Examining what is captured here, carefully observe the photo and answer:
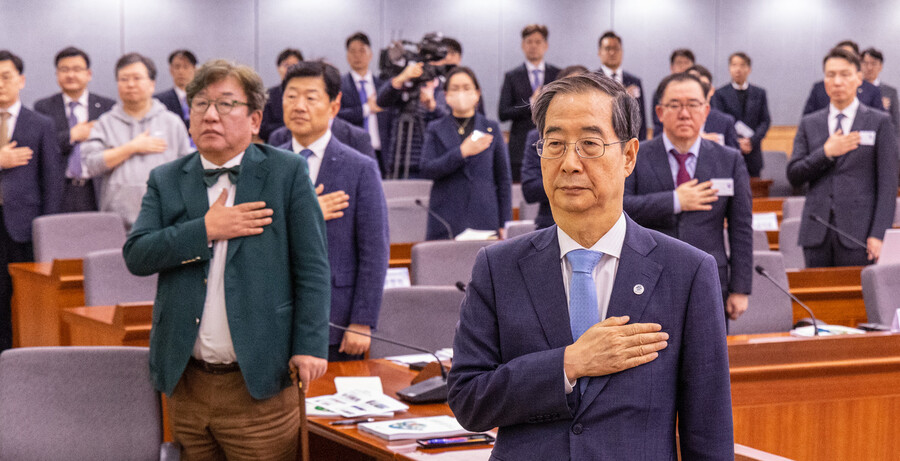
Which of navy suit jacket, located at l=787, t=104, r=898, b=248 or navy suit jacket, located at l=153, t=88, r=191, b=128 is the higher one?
navy suit jacket, located at l=153, t=88, r=191, b=128

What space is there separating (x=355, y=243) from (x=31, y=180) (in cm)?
290

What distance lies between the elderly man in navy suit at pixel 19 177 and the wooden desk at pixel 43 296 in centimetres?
37

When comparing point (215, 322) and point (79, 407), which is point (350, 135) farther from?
point (79, 407)

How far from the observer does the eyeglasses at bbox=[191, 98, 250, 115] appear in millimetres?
2549

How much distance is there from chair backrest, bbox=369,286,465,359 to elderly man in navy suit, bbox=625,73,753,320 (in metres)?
0.68

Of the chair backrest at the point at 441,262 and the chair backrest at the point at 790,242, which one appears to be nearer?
the chair backrest at the point at 441,262

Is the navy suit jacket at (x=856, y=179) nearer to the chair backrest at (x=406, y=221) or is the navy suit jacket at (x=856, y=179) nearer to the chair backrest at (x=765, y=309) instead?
the chair backrest at (x=765, y=309)

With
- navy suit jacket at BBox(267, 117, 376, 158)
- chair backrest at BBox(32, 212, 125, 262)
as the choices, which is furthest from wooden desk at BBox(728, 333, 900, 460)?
chair backrest at BBox(32, 212, 125, 262)

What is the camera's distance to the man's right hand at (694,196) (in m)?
3.36

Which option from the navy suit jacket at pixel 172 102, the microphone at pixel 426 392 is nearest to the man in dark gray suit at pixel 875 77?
the navy suit jacket at pixel 172 102

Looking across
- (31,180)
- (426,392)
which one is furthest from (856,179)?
(31,180)

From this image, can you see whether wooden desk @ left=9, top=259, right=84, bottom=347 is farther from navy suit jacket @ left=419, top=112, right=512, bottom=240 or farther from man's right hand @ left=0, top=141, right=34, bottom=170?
navy suit jacket @ left=419, top=112, right=512, bottom=240

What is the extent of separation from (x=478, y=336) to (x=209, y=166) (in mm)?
1267

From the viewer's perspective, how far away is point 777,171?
10078mm
